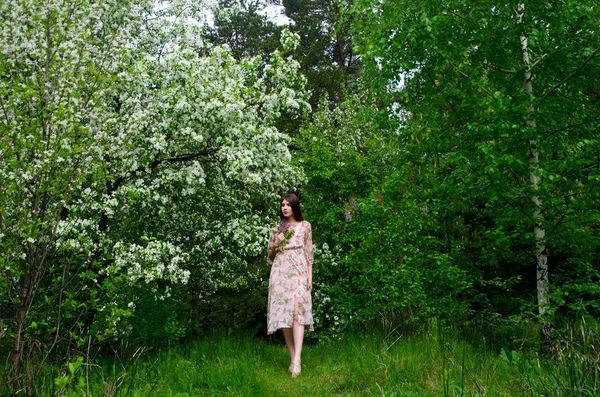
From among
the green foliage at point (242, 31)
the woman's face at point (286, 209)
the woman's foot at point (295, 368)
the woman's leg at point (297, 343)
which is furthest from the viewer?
the green foliage at point (242, 31)

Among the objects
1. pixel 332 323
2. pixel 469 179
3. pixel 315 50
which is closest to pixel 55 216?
pixel 469 179

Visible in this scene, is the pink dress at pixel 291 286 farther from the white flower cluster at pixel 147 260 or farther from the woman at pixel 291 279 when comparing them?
the white flower cluster at pixel 147 260

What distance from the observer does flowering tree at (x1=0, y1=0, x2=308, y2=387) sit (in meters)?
4.60

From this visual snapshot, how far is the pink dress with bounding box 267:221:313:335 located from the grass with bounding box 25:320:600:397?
62cm

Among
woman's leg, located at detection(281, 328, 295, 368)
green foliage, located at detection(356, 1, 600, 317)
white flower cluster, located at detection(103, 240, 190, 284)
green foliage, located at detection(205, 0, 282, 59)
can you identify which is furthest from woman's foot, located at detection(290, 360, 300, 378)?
green foliage, located at detection(205, 0, 282, 59)

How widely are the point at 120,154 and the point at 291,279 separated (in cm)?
259

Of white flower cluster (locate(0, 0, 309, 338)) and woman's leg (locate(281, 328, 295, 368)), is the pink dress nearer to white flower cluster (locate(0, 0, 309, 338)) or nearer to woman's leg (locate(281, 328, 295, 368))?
woman's leg (locate(281, 328, 295, 368))

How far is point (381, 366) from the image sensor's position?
564 cm

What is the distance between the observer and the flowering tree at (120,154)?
460 cm

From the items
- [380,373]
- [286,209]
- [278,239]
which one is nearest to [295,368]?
[380,373]

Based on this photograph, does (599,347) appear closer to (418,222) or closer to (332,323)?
(418,222)

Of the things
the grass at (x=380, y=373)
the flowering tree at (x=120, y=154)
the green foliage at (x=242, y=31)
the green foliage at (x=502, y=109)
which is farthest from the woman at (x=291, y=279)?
the green foliage at (x=242, y=31)

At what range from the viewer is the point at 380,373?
5.65 meters

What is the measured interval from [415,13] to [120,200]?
4.95 m
